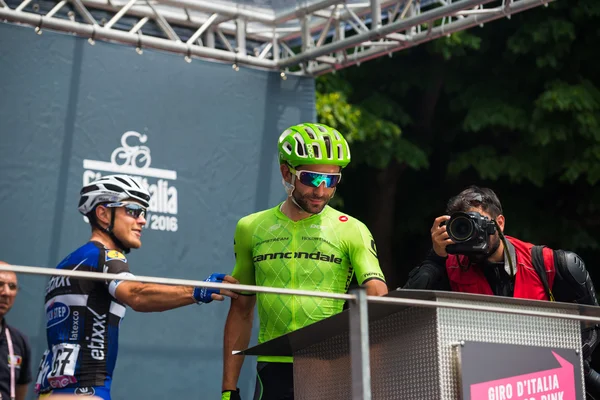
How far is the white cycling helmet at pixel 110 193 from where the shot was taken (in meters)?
4.16

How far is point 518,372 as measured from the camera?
300cm

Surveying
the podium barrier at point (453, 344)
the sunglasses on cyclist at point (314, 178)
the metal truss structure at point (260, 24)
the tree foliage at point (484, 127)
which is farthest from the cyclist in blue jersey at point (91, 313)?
the tree foliage at point (484, 127)

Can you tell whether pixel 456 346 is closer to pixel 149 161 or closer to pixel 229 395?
pixel 229 395

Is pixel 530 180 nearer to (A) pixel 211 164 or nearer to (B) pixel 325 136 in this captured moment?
(A) pixel 211 164

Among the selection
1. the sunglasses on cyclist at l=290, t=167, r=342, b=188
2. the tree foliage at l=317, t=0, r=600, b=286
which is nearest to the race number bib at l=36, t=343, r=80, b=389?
the sunglasses on cyclist at l=290, t=167, r=342, b=188

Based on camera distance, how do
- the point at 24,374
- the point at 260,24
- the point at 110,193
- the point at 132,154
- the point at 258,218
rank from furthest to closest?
the point at 260,24 → the point at 132,154 → the point at 24,374 → the point at 258,218 → the point at 110,193

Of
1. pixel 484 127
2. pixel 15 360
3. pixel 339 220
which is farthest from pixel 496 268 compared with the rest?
pixel 484 127

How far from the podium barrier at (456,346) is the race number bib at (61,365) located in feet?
2.93

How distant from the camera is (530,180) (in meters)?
11.4

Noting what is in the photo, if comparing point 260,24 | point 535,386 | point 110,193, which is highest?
point 260,24

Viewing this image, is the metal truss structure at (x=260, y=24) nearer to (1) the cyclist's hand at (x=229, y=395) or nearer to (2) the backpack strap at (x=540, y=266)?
(2) the backpack strap at (x=540, y=266)

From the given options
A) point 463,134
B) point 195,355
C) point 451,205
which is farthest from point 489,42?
point 451,205

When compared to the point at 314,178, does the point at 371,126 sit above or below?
above

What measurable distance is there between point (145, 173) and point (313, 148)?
3.26 metres
